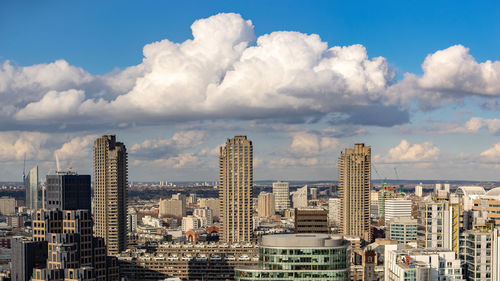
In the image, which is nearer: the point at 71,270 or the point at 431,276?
the point at 431,276

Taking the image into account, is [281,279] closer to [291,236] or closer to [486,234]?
[291,236]

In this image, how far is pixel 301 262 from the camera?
16412 cm

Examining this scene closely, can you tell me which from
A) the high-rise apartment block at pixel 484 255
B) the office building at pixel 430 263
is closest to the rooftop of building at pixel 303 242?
the office building at pixel 430 263

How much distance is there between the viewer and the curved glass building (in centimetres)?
16388

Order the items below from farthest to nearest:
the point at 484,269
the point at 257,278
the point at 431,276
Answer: the point at 484,269
the point at 431,276
the point at 257,278

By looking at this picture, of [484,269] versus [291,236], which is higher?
[291,236]

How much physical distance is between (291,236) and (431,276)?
39690 mm

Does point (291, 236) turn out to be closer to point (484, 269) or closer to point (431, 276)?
point (431, 276)

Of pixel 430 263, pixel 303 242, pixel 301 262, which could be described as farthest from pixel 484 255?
pixel 301 262

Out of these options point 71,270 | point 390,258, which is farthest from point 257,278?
point 71,270

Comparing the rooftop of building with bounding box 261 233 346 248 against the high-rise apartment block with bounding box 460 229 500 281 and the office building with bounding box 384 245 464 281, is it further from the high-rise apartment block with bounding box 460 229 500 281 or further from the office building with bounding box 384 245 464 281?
the high-rise apartment block with bounding box 460 229 500 281

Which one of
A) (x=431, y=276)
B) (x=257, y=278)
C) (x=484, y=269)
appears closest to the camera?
(x=257, y=278)

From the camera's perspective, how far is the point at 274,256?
543 ft

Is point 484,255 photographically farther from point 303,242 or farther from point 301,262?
point 301,262
